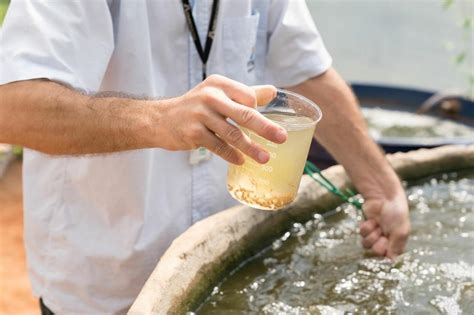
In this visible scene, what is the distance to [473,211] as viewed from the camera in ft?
6.72

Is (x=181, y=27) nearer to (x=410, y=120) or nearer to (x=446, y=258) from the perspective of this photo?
(x=446, y=258)

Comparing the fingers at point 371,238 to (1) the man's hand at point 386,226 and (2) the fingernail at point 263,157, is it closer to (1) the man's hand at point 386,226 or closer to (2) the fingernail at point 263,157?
(1) the man's hand at point 386,226

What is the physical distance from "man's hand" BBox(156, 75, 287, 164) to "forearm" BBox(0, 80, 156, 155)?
74mm

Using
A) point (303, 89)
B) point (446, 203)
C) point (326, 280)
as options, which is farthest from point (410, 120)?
point (326, 280)

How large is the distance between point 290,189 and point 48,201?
0.60 m

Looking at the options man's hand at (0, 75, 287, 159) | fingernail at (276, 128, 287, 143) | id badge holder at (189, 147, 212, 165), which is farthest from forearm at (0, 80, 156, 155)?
id badge holder at (189, 147, 212, 165)

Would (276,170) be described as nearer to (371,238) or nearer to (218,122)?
(218,122)

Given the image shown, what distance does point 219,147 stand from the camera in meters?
1.21

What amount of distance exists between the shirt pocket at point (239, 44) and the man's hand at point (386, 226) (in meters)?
0.44

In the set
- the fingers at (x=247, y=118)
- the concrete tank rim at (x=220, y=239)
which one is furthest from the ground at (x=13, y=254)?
the fingers at (x=247, y=118)

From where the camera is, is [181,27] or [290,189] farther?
[181,27]

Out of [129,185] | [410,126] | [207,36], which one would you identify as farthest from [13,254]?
[207,36]

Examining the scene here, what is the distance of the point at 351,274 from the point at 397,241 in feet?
0.57

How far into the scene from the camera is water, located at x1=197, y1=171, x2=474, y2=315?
5.12 feet
